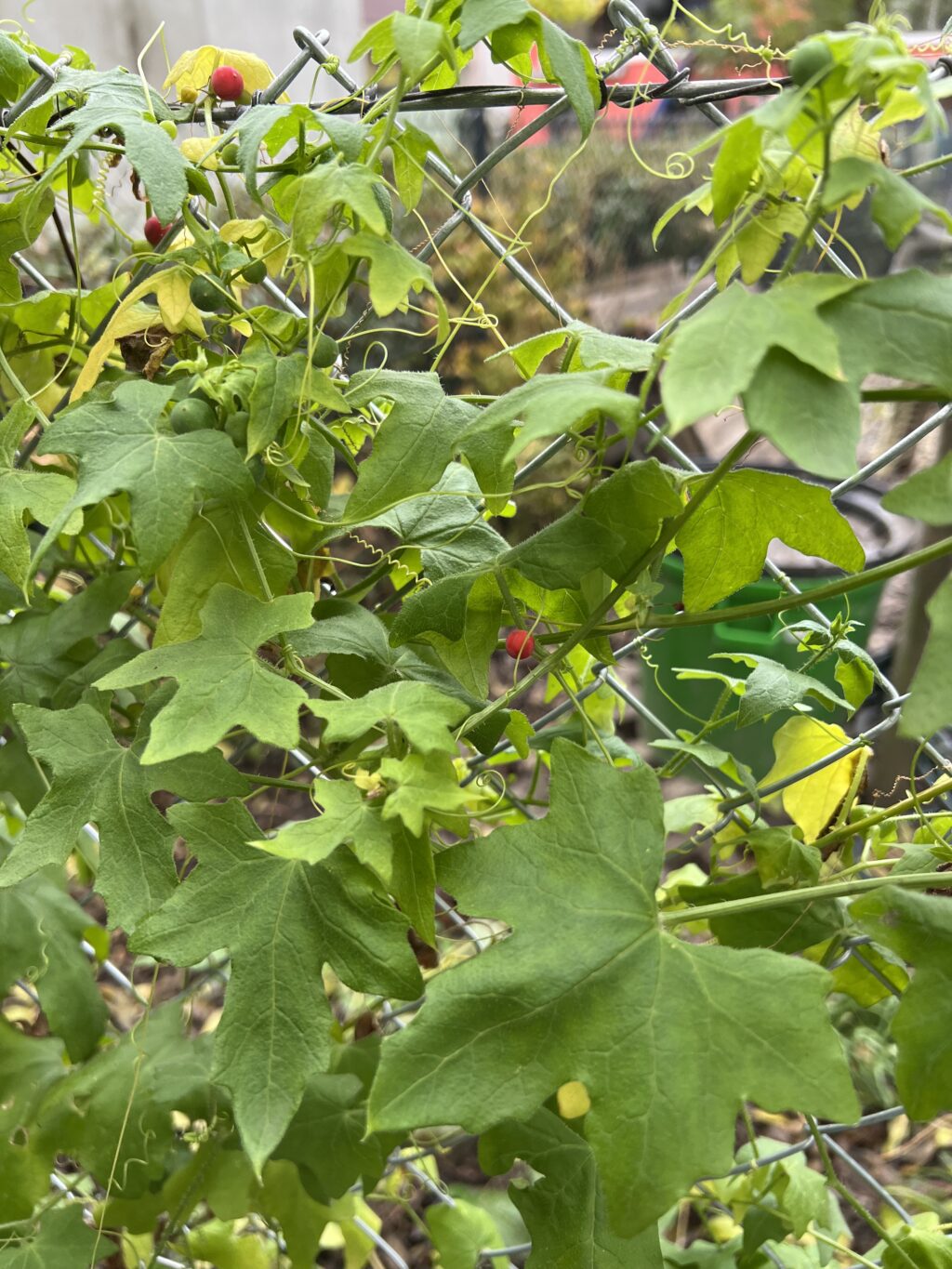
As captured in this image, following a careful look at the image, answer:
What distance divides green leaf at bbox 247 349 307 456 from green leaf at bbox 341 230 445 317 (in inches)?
3.4

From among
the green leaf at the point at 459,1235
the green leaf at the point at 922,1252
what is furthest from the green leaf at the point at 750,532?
the green leaf at the point at 459,1235

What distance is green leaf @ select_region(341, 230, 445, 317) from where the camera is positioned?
624 millimetres

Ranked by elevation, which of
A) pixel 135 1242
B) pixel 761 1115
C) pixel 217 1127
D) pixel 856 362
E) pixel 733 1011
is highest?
pixel 856 362

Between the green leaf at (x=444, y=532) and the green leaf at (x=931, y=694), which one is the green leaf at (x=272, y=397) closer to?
the green leaf at (x=444, y=532)

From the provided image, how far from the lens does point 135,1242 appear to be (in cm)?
→ 114

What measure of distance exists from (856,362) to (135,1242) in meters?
1.11

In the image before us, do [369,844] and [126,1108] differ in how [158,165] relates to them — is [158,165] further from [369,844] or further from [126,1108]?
[126,1108]

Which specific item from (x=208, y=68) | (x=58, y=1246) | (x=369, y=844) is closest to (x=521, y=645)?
(x=369, y=844)

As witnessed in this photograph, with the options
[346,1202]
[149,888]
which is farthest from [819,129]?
[346,1202]

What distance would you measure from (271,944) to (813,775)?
19.7 inches

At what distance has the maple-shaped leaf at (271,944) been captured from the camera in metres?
0.61

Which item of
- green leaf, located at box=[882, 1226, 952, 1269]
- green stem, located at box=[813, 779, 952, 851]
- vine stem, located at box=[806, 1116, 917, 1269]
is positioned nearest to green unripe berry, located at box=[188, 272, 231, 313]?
green stem, located at box=[813, 779, 952, 851]

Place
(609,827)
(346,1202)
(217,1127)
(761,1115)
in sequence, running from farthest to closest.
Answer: (761,1115) → (346,1202) → (217,1127) → (609,827)

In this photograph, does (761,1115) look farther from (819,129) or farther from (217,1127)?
(819,129)
